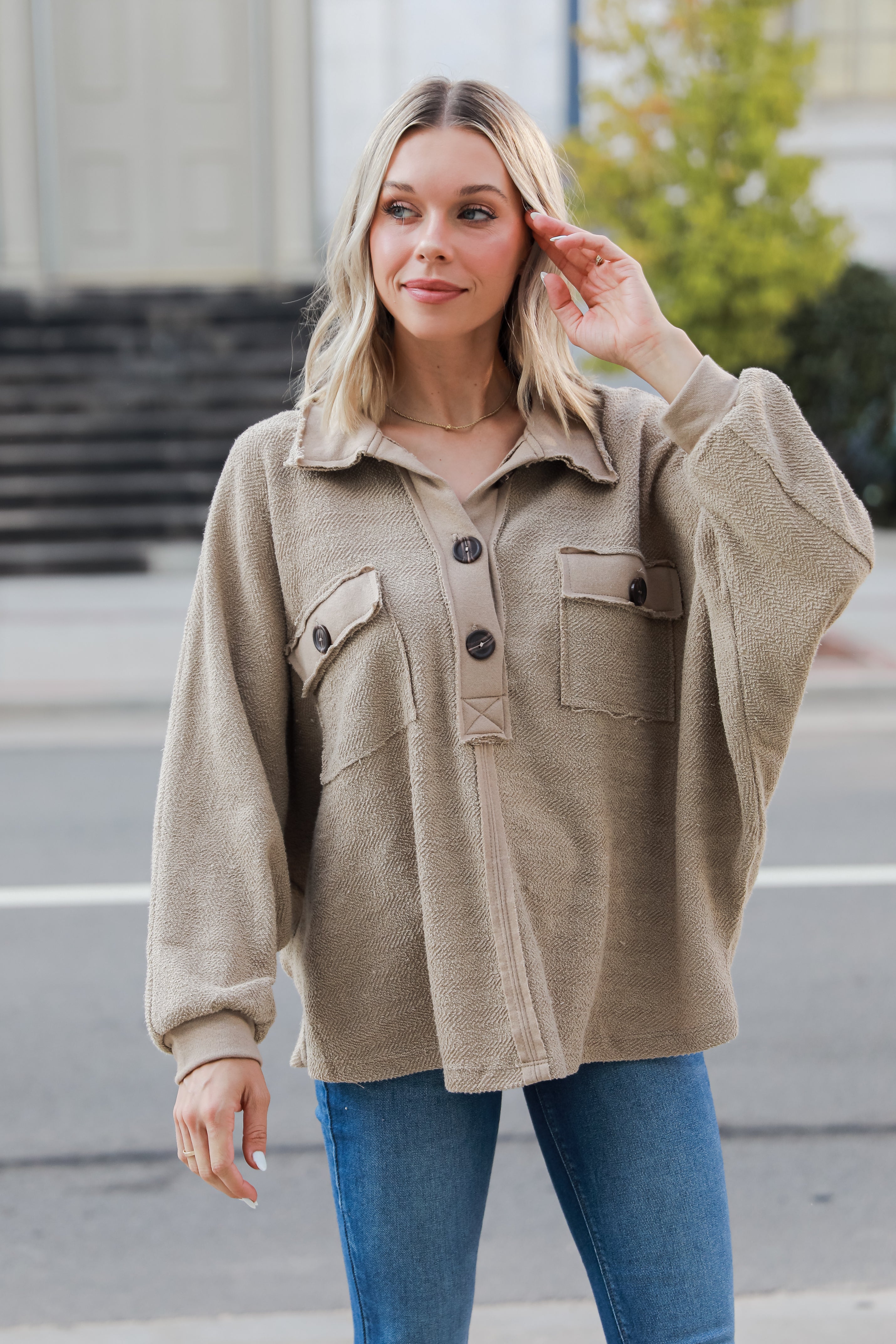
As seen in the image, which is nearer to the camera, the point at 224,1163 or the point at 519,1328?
the point at 224,1163

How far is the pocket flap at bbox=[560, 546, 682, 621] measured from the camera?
1.69m

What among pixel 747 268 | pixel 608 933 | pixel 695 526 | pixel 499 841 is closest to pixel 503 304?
pixel 695 526

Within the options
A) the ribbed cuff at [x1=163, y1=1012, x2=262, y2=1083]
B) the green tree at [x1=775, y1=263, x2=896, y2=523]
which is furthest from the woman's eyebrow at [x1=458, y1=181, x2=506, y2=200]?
the green tree at [x1=775, y1=263, x2=896, y2=523]

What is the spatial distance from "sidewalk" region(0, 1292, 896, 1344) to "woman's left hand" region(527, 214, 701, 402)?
187cm

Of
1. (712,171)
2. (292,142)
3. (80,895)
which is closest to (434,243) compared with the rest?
(80,895)

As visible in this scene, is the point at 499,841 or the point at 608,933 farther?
the point at 608,933

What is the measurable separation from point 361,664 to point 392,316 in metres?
0.45

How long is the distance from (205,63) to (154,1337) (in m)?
13.1

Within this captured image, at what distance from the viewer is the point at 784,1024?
4.25 metres

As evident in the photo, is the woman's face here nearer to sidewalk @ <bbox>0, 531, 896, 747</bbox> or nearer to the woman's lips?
the woman's lips

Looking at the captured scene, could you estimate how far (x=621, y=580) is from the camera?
1.71 metres

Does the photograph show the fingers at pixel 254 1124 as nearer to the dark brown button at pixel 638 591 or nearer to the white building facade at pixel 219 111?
the dark brown button at pixel 638 591

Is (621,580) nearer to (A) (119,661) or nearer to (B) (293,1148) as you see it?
(B) (293,1148)

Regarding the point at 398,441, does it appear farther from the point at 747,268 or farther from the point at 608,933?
the point at 747,268
